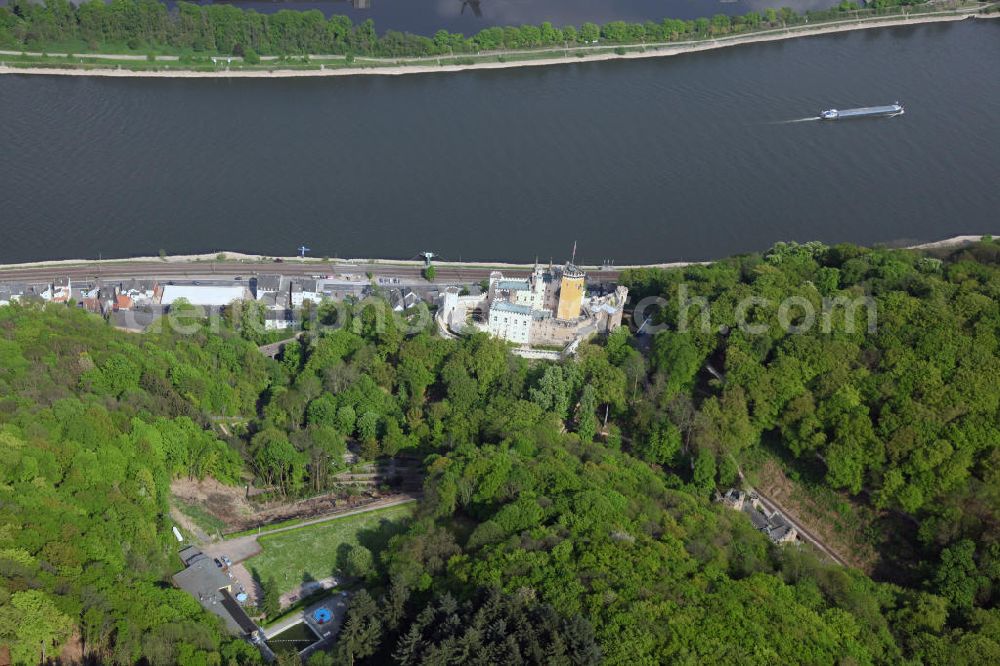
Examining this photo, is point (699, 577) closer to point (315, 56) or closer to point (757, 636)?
point (757, 636)

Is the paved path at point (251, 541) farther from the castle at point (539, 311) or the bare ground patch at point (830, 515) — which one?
the bare ground patch at point (830, 515)

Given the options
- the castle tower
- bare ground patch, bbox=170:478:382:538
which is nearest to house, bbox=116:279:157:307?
bare ground patch, bbox=170:478:382:538

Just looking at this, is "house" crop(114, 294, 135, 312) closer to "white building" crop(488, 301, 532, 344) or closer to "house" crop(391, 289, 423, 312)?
"house" crop(391, 289, 423, 312)

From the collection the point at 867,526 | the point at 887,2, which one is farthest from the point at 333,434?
the point at 887,2

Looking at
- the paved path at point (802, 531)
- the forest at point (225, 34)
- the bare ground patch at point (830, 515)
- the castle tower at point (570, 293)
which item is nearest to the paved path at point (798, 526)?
the paved path at point (802, 531)

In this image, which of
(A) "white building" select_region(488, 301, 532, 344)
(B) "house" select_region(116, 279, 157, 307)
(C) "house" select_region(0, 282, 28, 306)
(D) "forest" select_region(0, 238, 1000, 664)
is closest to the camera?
(D) "forest" select_region(0, 238, 1000, 664)

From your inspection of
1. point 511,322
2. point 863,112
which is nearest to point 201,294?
point 511,322
